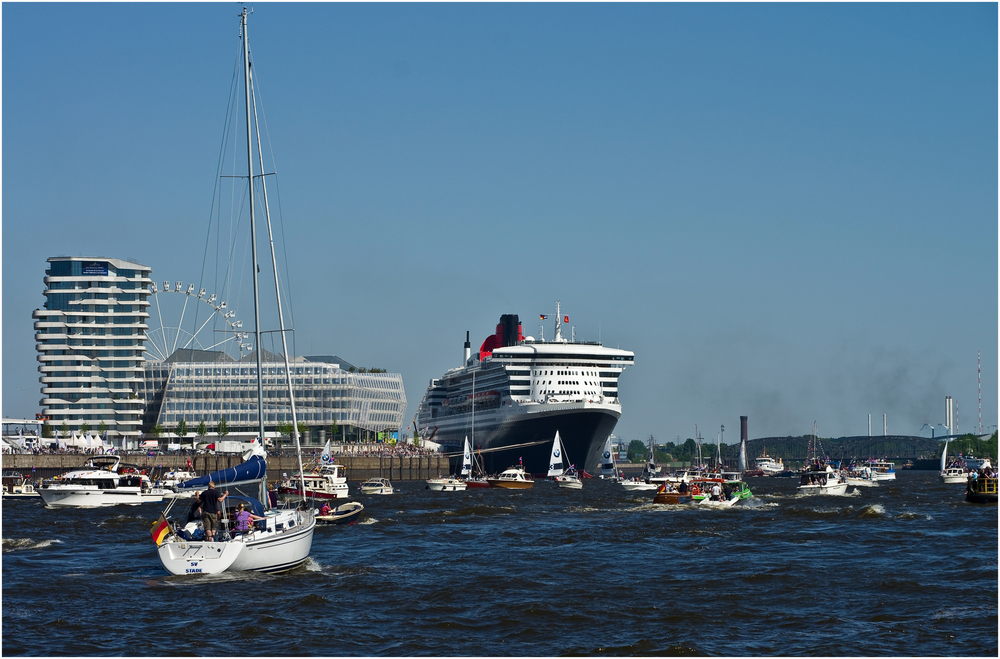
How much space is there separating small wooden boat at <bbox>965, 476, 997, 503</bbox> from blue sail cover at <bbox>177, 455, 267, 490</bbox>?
59.6m

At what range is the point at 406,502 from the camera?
8931cm

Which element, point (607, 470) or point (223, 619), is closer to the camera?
point (223, 619)

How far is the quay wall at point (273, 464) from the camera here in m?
148

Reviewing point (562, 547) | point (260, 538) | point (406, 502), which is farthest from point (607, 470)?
point (260, 538)

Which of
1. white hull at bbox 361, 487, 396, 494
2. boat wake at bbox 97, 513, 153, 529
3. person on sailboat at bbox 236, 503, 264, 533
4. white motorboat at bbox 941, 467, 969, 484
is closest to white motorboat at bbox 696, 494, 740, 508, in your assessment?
white hull at bbox 361, 487, 396, 494

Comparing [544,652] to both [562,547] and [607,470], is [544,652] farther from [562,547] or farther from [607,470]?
[607,470]

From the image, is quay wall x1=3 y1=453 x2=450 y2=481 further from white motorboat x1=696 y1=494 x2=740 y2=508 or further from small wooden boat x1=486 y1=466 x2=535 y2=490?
white motorboat x1=696 y1=494 x2=740 y2=508

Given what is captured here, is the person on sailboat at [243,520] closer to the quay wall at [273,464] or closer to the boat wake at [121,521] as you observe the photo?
the boat wake at [121,521]

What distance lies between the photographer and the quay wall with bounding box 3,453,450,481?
14775 centimetres

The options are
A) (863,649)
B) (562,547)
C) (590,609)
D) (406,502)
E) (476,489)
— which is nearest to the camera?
(863,649)

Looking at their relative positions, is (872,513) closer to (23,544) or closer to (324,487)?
(324,487)

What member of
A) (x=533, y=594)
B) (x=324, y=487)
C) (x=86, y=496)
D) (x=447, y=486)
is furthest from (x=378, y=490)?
(x=533, y=594)

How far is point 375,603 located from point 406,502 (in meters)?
57.1

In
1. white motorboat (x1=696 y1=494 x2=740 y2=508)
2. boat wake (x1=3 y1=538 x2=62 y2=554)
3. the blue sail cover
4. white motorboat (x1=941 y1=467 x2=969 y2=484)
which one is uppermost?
the blue sail cover
